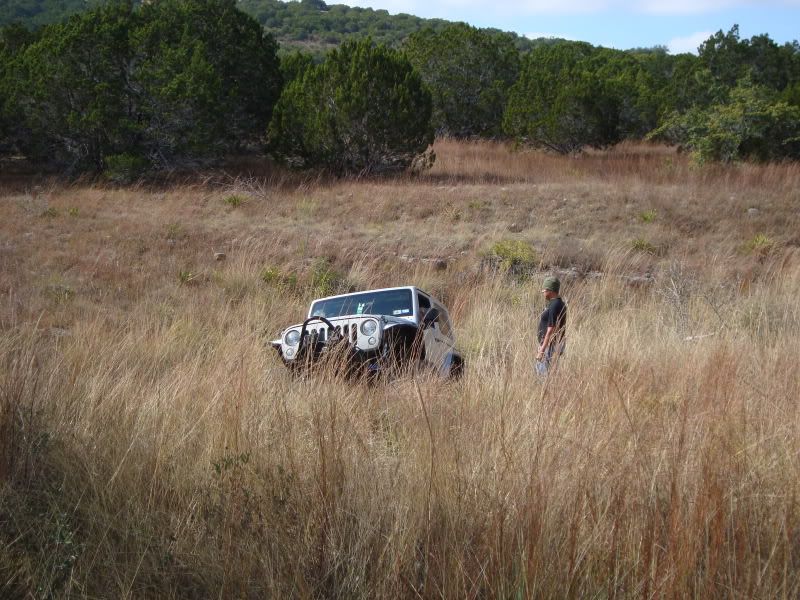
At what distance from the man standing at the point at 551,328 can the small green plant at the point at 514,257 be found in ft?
19.1

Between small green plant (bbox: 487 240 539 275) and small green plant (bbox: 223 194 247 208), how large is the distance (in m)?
6.17

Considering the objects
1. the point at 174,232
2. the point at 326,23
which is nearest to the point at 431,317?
the point at 174,232

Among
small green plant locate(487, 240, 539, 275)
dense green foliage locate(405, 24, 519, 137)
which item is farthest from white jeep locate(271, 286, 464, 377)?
dense green foliage locate(405, 24, 519, 137)

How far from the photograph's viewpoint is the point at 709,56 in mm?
28469

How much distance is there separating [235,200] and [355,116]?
489 centimetres

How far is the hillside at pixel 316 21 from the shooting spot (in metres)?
54.8

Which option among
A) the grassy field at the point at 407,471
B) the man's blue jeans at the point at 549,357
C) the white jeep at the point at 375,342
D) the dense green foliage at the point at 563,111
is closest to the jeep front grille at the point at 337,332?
the white jeep at the point at 375,342

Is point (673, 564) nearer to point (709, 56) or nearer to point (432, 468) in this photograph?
point (432, 468)

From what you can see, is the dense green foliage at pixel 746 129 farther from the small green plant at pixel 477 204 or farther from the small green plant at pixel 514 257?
the small green plant at pixel 514 257

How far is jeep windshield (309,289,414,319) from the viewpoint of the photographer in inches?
274

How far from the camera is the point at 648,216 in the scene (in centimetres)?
1541

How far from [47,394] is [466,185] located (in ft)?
50.4

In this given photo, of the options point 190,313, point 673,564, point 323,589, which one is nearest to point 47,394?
point 323,589

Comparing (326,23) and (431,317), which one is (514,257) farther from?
(326,23)
